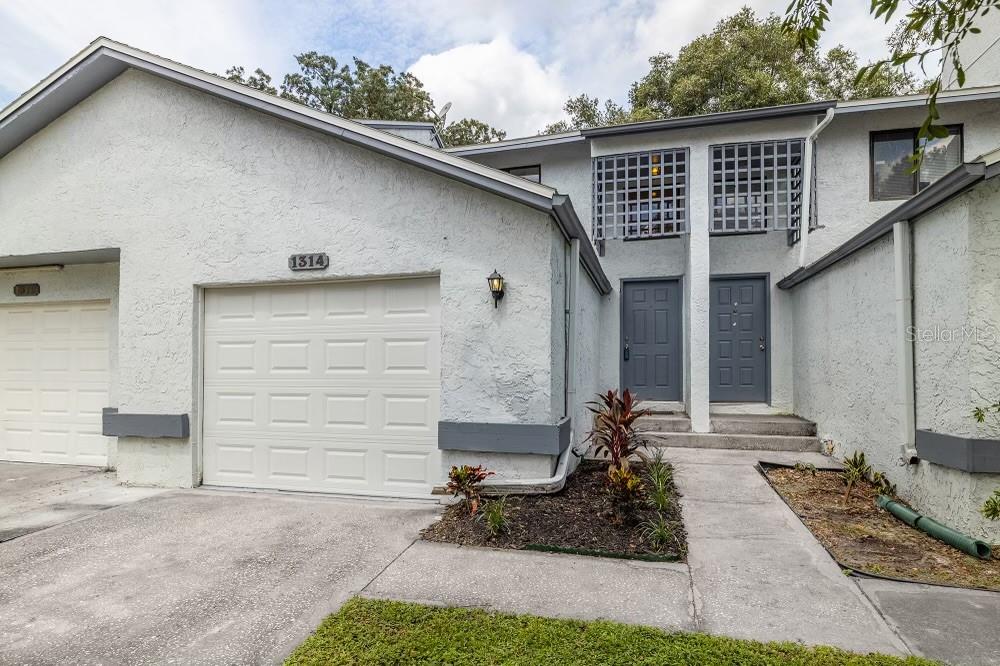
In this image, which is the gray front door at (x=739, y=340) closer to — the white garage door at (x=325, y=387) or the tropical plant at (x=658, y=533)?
the tropical plant at (x=658, y=533)

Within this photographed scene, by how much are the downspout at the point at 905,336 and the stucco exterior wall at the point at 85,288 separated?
863cm

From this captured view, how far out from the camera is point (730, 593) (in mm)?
3127

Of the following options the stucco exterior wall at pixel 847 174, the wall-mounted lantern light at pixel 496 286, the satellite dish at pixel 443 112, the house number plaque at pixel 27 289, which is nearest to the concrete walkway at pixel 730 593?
the wall-mounted lantern light at pixel 496 286

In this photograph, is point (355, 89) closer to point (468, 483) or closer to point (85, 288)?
point (85, 288)

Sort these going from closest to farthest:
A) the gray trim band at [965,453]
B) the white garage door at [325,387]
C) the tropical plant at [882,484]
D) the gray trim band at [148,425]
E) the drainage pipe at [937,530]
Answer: the drainage pipe at [937,530] → the gray trim band at [965,453] → the tropical plant at [882,484] → the white garage door at [325,387] → the gray trim band at [148,425]

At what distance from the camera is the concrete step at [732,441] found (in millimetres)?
6848

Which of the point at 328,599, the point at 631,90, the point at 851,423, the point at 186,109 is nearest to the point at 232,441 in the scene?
the point at 328,599

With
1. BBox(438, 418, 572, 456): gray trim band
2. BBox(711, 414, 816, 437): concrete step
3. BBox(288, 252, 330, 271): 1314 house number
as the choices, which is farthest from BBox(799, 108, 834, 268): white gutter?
BBox(288, 252, 330, 271): 1314 house number

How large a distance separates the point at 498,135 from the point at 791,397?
60.1 feet

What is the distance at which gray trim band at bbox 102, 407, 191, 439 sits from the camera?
550 centimetres

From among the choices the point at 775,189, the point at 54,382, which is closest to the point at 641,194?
the point at 775,189

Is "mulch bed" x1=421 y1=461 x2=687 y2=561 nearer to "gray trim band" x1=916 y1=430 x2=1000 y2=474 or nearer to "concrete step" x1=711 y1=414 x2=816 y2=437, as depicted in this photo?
"gray trim band" x1=916 y1=430 x2=1000 y2=474

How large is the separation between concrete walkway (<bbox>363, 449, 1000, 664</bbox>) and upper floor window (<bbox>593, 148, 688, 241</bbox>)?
495 cm

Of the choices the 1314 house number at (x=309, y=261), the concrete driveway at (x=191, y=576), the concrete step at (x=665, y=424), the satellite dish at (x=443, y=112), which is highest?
the satellite dish at (x=443, y=112)
